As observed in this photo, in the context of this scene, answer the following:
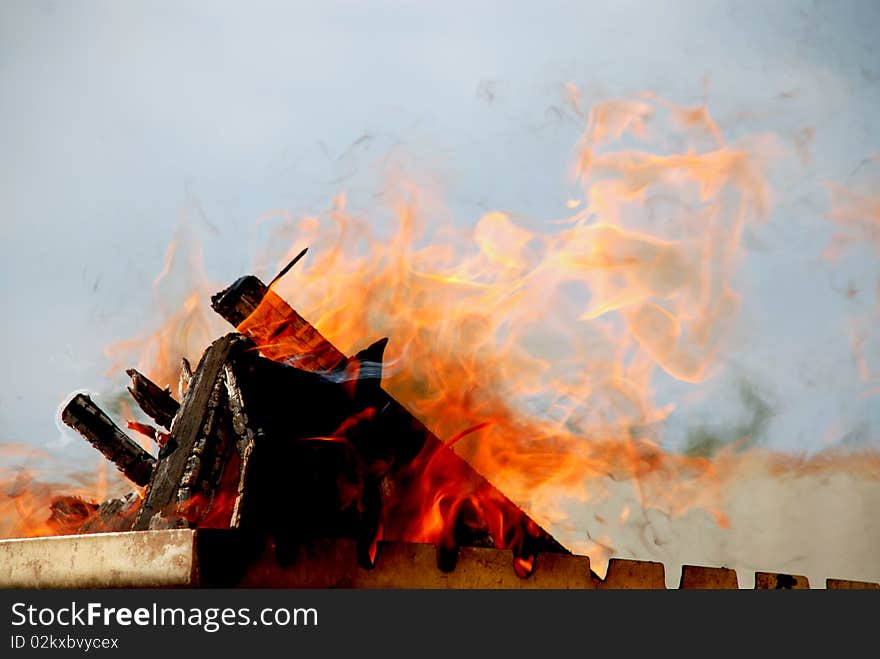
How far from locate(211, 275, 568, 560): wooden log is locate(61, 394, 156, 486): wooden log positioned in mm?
409

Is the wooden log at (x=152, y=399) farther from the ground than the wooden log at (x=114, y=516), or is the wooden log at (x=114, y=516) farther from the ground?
the wooden log at (x=152, y=399)

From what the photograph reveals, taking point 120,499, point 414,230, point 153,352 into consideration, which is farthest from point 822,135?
point 120,499

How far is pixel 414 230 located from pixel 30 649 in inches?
87.7

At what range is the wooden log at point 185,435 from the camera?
6.22 feet

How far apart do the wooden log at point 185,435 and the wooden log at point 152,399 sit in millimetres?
347

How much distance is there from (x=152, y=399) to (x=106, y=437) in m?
0.17

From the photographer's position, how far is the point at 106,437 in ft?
8.00

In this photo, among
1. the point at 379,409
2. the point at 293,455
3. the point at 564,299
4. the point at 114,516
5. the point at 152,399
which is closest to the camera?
the point at 293,455

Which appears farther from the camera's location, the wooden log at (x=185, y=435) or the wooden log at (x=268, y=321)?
the wooden log at (x=268, y=321)

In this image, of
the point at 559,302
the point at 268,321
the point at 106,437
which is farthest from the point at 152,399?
the point at 559,302

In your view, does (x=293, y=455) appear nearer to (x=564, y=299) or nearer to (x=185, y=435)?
(x=185, y=435)

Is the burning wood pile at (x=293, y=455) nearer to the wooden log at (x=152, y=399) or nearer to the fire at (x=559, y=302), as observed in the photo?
the wooden log at (x=152, y=399)

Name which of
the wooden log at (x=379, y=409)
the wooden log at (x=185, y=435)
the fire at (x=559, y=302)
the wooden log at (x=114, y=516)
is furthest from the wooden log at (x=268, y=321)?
the fire at (x=559, y=302)

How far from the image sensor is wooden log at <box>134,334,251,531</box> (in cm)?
189
